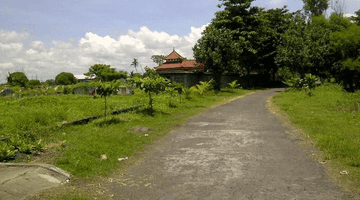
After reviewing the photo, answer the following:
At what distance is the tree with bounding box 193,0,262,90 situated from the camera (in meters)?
27.4

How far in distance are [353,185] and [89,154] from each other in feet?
17.7

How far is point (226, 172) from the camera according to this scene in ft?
17.5

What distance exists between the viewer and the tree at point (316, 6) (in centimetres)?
5081

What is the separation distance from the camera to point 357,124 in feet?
31.8

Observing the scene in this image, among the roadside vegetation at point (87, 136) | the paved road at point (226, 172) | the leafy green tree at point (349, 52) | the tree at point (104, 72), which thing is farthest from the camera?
the tree at point (104, 72)

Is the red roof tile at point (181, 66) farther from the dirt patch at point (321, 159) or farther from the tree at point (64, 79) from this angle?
the dirt patch at point (321, 159)

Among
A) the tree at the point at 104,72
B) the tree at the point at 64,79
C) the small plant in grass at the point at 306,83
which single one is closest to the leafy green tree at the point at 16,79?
the tree at the point at 64,79

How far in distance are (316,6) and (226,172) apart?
184 feet

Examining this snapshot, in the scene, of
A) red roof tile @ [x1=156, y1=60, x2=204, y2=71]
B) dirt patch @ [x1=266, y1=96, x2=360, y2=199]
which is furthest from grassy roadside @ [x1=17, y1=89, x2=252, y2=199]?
red roof tile @ [x1=156, y1=60, x2=204, y2=71]

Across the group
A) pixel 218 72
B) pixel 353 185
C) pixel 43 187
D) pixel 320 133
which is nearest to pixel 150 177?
pixel 43 187

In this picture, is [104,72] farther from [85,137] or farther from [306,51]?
[85,137]

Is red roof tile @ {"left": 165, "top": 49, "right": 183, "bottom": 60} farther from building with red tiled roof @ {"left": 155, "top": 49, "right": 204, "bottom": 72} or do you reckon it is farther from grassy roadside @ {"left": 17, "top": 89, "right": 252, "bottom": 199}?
grassy roadside @ {"left": 17, "top": 89, "right": 252, "bottom": 199}

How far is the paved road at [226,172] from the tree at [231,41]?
1970cm

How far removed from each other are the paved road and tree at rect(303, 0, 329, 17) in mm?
50731
